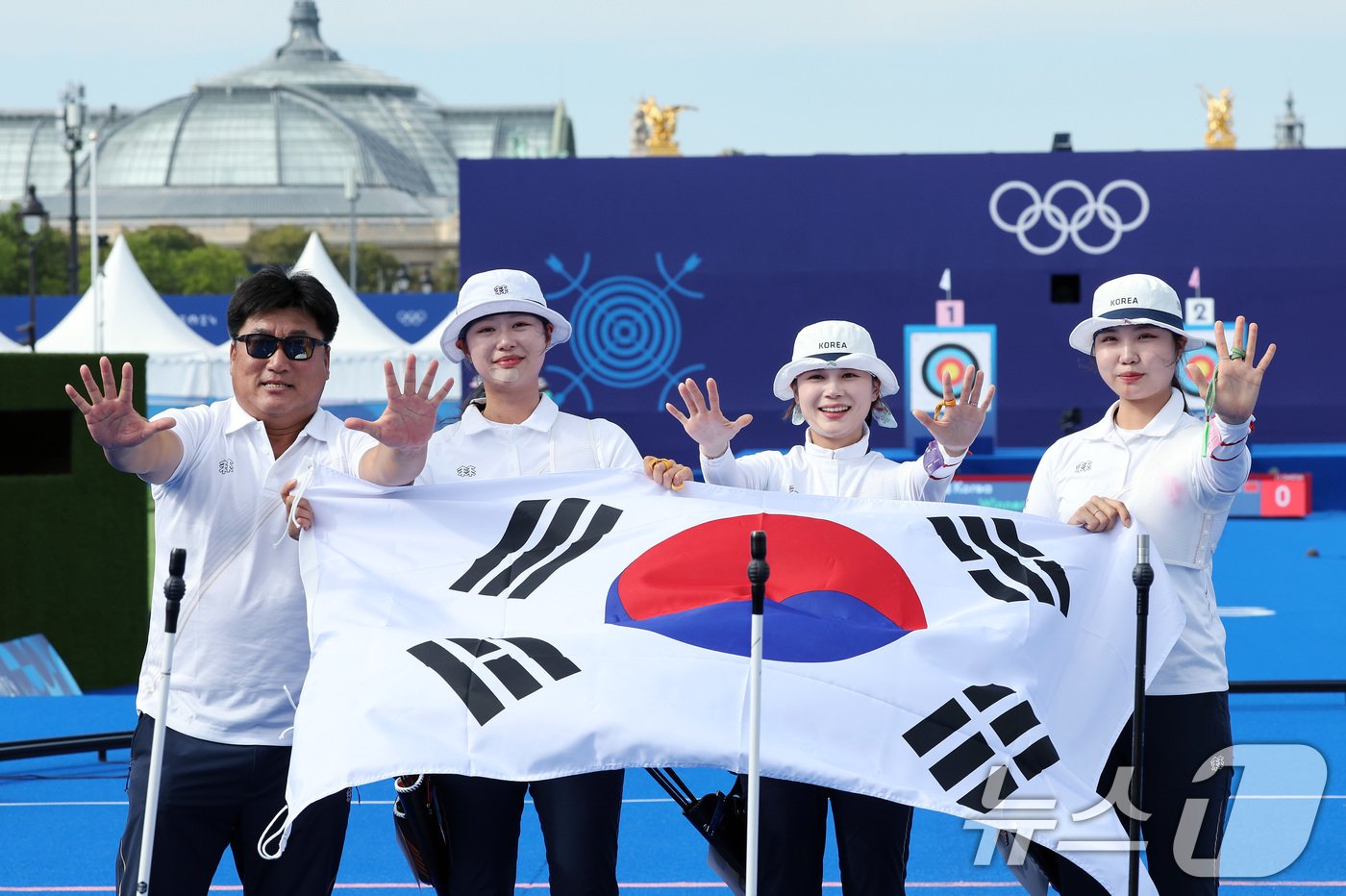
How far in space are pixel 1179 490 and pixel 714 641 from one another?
1.19 m

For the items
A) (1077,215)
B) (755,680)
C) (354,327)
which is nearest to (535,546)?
(755,680)

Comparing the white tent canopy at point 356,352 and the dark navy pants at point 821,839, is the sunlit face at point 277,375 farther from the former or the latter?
the white tent canopy at point 356,352

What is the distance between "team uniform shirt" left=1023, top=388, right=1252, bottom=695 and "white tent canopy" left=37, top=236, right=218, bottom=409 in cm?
2437

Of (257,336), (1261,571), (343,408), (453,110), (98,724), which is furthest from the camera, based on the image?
(453,110)

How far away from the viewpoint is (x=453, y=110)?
5684 inches

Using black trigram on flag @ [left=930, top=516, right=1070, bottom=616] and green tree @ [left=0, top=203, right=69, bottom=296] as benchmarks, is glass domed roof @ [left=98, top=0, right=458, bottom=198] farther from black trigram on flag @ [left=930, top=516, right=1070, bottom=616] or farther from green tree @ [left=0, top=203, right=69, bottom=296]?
black trigram on flag @ [left=930, top=516, right=1070, bottom=616]

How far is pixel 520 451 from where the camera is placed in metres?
4.18

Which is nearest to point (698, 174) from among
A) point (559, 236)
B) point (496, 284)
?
point (559, 236)

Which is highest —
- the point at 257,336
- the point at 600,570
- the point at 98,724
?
the point at 257,336

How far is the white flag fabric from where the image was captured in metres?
3.58

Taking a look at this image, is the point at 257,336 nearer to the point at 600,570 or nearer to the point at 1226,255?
the point at 600,570

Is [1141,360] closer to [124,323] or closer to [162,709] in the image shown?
[162,709]

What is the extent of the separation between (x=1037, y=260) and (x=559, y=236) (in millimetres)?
6987

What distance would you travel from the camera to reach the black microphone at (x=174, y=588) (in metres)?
3.33
